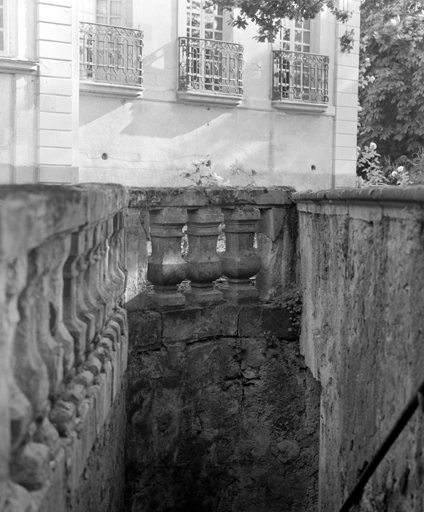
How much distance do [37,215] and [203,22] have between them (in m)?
14.2

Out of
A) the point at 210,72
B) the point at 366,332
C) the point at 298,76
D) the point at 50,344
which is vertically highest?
the point at 298,76

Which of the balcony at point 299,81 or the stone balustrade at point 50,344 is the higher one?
the balcony at point 299,81

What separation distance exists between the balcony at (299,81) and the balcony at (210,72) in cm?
90

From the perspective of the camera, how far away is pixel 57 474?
216cm

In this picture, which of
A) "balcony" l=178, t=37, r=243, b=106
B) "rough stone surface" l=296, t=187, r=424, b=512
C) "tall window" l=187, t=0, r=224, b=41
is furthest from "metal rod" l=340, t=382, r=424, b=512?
"tall window" l=187, t=0, r=224, b=41


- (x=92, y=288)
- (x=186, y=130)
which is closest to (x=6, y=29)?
(x=186, y=130)

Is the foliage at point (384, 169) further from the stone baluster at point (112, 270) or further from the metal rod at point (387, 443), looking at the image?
the metal rod at point (387, 443)

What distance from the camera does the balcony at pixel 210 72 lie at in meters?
14.7

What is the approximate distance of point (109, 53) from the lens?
13969mm

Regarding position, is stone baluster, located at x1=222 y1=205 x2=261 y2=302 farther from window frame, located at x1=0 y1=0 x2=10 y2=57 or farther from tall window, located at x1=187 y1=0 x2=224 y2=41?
tall window, located at x1=187 y1=0 x2=224 y2=41

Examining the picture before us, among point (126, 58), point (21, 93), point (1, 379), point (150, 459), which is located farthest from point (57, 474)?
point (126, 58)

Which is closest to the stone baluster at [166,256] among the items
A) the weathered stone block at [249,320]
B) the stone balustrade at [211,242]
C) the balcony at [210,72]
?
the stone balustrade at [211,242]

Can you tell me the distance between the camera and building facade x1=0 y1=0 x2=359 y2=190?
1291 cm

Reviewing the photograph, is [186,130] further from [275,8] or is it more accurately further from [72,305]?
[72,305]
